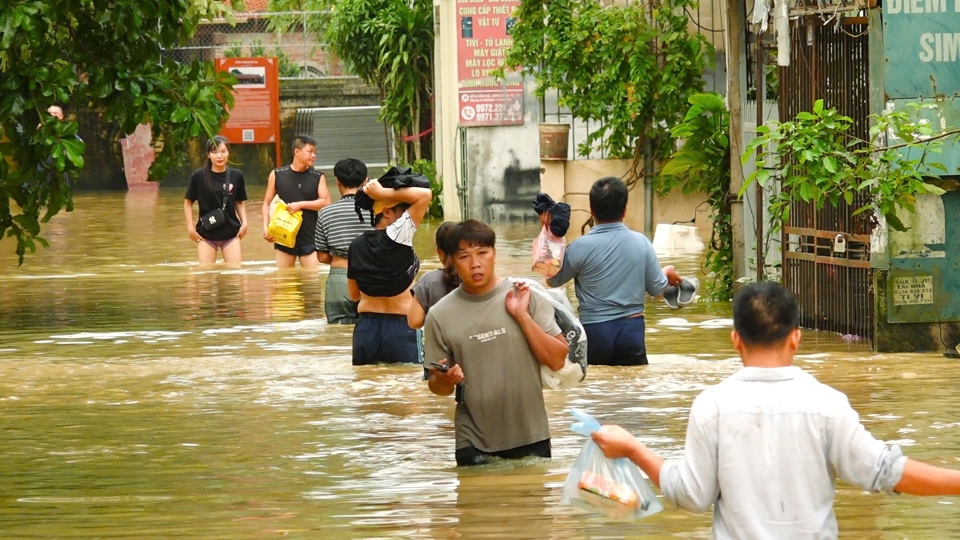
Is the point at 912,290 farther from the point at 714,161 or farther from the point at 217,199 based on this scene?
the point at 217,199

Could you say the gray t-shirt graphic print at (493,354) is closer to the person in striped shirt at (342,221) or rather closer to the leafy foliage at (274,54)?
the person in striped shirt at (342,221)

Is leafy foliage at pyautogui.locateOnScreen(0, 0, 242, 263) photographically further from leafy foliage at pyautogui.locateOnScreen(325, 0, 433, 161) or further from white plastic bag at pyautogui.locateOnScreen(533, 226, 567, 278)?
leafy foliage at pyautogui.locateOnScreen(325, 0, 433, 161)

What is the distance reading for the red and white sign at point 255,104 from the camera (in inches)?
1352

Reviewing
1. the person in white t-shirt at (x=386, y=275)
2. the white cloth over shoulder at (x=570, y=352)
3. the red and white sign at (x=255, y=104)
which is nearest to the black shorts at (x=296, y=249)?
the person in white t-shirt at (x=386, y=275)

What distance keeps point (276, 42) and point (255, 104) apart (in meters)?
4.54

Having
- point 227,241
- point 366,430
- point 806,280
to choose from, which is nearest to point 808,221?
point 806,280

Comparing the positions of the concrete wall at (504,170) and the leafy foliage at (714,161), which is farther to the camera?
the concrete wall at (504,170)

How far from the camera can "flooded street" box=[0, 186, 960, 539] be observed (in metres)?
6.90

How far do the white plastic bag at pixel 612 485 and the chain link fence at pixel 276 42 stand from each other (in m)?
32.8

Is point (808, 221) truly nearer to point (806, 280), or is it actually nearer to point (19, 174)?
point (806, 280)

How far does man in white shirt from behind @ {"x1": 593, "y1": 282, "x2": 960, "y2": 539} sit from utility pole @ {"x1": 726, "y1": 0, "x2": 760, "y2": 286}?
1007 centimetres

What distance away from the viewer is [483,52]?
23219 millimetres

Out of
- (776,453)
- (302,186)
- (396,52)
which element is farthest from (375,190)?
(396,52)

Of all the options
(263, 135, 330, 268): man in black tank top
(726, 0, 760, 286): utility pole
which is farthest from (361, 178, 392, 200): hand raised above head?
(263, 135, 330, 268): man in black tank top
